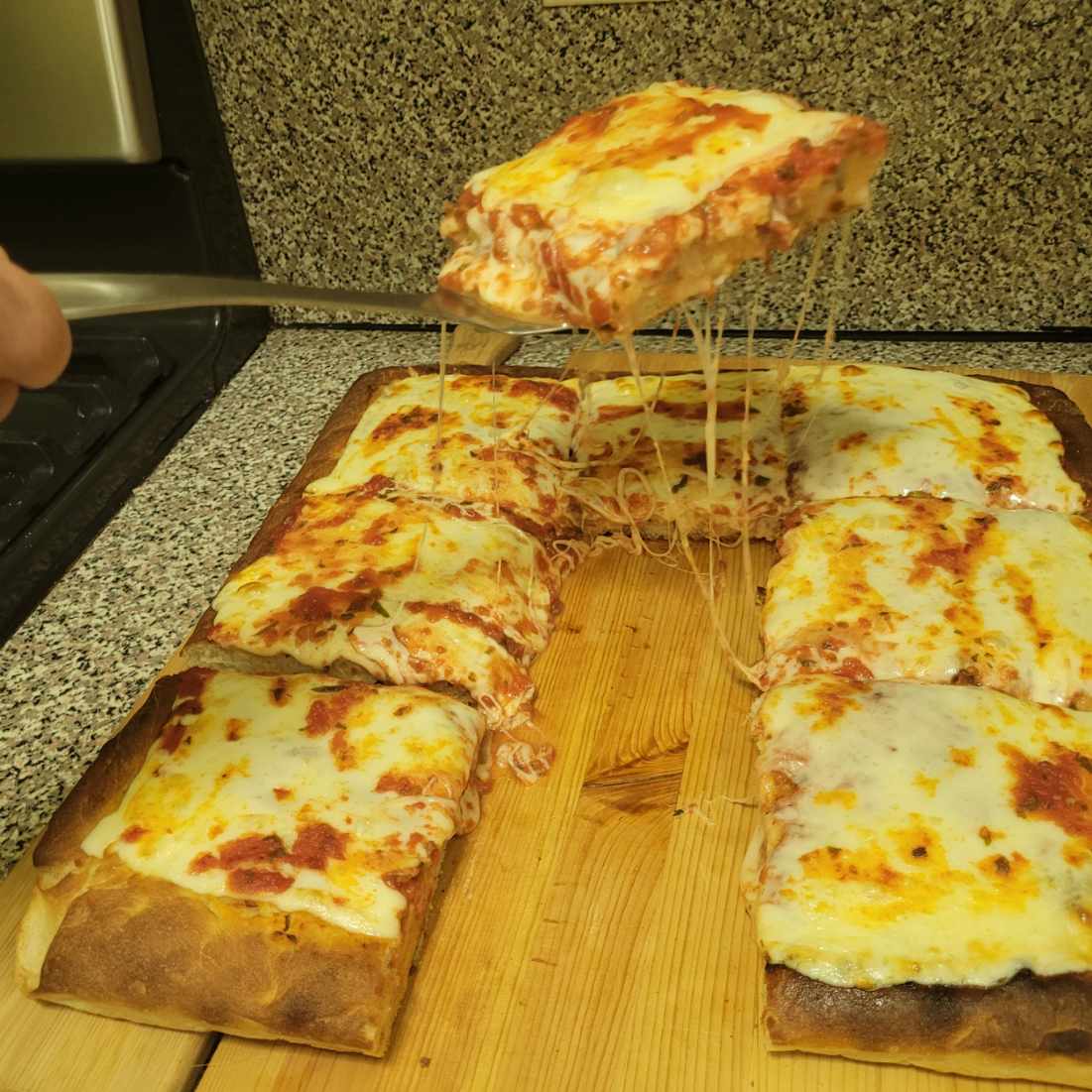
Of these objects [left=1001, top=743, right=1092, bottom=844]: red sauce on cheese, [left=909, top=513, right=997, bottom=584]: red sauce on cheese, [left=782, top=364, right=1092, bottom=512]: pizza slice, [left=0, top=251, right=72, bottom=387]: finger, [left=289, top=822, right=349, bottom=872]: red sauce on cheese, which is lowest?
[left=289, top=822, right=349, bottom=872]: red sauce on cheese

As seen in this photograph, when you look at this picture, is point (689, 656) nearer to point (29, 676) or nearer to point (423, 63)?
point (29, 676)

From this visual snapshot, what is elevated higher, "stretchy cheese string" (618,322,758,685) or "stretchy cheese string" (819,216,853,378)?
"stretchy cheese string" (819,216,853,378)

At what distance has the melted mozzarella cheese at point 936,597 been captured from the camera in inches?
73.1

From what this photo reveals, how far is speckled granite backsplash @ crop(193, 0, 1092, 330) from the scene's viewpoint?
2578mm

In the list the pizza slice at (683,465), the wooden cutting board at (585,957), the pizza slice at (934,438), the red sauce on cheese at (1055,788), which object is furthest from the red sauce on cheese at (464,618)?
the red sauce on cheese at (1055,788)

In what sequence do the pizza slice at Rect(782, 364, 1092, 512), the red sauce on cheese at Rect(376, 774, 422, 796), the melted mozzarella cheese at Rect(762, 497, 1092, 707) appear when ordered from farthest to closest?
1. the pizza slice at Rect(782, 364, 1092, 512)
2. the melted mozzarella cheese at Rect(762, 497, 1092, 707)
3. the red sauce on cheese at Rect(376, 774, 422, 796)

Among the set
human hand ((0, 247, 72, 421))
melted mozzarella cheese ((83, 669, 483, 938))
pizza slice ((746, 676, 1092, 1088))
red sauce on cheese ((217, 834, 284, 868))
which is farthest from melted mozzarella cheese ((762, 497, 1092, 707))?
→ human hand ((0, 247, 72, 421))

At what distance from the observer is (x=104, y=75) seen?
2.59 m

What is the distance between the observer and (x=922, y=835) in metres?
1.55

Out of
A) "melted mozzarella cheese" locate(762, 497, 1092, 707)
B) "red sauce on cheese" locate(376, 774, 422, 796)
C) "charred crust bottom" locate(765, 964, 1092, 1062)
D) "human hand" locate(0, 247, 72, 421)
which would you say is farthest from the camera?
"melted mozzarella cheese" locate(762, 497, 1092, 707)

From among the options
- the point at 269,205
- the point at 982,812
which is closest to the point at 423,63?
the point at 269,205

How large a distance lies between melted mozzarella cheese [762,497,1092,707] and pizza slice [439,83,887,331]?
682 millimetres

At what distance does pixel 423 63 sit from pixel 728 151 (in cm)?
150

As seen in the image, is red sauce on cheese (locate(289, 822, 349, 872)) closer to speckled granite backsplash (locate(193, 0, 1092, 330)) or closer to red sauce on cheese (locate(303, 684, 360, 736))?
red sauce on cheese (locate(303, 684, 360, 736))
